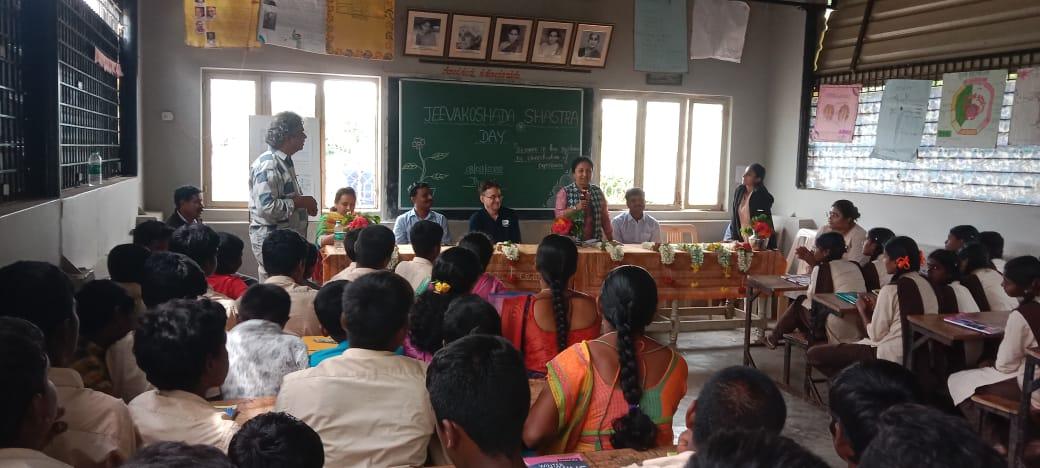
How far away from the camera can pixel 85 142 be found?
16.6 ft

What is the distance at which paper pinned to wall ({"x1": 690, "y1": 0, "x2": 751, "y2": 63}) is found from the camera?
812 cm

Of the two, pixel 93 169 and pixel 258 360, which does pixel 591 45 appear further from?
pixel 258 360

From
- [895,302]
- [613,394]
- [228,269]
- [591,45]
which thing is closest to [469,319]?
[613,394]

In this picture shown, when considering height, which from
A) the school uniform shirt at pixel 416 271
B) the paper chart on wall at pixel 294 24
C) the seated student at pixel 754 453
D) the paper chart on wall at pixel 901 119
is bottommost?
the school uniform shirt at pixel 416 271

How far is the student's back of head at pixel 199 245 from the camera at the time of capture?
3.60 m

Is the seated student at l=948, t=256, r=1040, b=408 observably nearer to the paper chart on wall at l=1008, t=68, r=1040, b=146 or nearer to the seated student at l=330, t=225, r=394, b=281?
the paper chart on wall at l=1008, t=68, r=1040, b=146

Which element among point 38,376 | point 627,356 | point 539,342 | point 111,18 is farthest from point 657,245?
point 38,376

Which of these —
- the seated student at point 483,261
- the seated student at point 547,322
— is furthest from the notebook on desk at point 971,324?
the seated student at point 483,261

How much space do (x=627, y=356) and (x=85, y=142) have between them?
4.39 meters

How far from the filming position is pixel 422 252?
4137 millimetres

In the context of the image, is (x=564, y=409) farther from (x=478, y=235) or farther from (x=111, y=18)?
(x=111, y=18)

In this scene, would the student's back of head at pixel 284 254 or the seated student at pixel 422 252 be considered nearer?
the student's back of head at pixel 284 254

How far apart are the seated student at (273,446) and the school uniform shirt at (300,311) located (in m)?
2.01

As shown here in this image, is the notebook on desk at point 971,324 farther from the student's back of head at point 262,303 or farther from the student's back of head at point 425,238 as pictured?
the student's back of head at point 262,303
